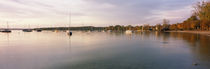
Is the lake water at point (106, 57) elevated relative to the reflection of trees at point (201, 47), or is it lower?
lower

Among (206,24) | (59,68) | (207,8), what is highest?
(207,8)

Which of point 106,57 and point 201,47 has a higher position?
point 201,47

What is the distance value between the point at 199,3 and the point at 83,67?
6481cm

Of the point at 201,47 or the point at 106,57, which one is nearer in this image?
the point at 106,57

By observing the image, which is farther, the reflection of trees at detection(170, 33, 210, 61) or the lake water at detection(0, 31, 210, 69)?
the reflection of trees at detection(170, 33, 210, 61)

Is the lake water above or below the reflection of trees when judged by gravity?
below

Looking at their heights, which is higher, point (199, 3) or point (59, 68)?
point (199, 3)

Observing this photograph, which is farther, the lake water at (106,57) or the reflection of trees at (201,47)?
the reflection of trees at (201,47)

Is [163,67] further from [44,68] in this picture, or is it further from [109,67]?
[44,68]

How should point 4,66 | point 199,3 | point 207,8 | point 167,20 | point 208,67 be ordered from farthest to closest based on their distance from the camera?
point 167,20 < point 199,3 < point 207,8 < point 4,66 < point 208,67

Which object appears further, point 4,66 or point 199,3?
point 199,3

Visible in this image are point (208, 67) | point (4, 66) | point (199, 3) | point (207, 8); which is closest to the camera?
point (208, 67)

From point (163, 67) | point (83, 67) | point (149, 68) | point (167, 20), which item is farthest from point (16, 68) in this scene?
point (167, 20)

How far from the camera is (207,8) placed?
51.6 m
